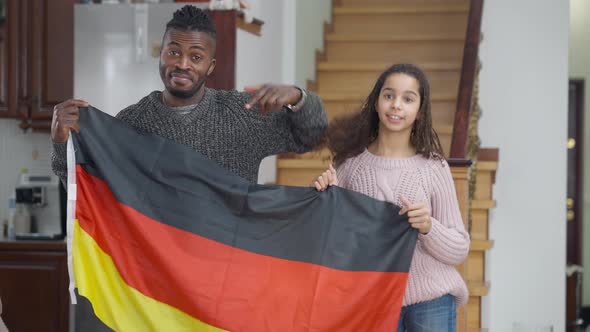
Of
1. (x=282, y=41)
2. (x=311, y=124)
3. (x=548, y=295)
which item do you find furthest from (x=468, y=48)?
(x=311, y=124)

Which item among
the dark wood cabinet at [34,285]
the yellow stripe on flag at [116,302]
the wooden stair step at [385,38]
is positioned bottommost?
the dark wood cabinet at [34,285]

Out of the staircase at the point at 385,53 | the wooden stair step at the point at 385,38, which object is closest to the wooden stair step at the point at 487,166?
the staircase at the point at 385,53

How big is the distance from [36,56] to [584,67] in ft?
15.8

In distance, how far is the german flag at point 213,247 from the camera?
2424 millimetres

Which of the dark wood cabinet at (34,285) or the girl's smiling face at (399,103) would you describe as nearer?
the girl's smiling face at (399,103)

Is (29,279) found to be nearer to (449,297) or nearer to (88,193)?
(88,193)

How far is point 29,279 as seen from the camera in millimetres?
4566

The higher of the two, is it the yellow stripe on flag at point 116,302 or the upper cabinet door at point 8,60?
the upper cabinet door at point 8,60

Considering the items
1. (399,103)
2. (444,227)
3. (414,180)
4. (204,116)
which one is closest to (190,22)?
(204,116)

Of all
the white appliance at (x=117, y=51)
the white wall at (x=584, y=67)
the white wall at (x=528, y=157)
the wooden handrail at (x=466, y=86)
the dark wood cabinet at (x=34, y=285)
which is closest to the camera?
the wooden handrail at (x=466, y=86)

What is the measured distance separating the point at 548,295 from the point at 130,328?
3564mm

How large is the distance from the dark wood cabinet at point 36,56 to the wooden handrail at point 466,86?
213 cm

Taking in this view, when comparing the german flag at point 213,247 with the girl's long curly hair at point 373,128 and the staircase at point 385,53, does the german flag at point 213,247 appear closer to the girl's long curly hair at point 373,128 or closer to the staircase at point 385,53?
the girl's long curly hair at point 373,128

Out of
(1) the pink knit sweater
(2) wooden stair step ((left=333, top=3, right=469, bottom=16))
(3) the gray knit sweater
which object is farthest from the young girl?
(2) wooden stair step ((left=333, top=3, right=469, bottom=16))
